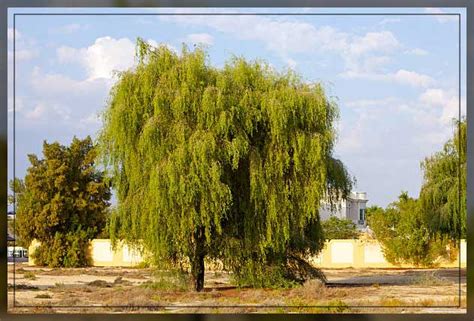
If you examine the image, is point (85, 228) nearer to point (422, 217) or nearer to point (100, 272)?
point (100, 272)

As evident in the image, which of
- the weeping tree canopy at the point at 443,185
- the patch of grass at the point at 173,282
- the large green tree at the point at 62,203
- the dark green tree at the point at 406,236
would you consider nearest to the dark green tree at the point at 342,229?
the dark green tree at the point at 406,236

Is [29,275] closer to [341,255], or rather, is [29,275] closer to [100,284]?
[100,284]

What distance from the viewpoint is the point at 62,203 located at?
19.4 metres

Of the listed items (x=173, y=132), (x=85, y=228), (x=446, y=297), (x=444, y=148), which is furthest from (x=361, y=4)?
(x=85, y=228)

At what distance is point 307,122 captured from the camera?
10938 millimetres

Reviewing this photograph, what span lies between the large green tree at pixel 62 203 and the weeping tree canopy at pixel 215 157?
8206 mm

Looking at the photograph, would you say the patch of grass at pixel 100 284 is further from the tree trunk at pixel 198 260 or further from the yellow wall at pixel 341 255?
the yellow wall at pixel 341 255

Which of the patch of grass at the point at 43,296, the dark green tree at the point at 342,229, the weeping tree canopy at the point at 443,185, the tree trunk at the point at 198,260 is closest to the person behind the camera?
the tree trunk at the point at 198,260

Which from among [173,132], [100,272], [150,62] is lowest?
[100,272]

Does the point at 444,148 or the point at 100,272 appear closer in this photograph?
the point at 444,148

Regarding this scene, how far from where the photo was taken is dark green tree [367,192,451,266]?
18656mm

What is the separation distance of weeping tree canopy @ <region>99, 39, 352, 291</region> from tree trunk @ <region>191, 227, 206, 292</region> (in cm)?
1

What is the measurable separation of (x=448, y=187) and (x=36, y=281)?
8.42 meters

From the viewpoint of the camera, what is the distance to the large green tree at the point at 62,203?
62.5 feet
